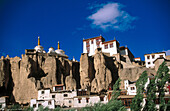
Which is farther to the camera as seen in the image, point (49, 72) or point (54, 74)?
point (49, 72)

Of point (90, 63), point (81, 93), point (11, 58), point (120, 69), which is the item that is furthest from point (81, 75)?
point (11, 58)

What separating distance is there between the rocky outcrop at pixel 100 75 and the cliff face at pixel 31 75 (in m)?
5.85

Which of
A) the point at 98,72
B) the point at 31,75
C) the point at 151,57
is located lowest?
the point at 31,75

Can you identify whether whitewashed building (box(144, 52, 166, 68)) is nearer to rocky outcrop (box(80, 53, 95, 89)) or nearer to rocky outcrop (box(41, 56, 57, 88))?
rocky outcrop (box(80, 53, 95, 89))

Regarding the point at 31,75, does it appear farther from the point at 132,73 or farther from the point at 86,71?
the point at 132,73

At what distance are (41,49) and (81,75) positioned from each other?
911 inches

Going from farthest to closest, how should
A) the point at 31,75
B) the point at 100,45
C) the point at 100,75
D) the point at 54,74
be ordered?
1. the point at 100,45
2. the point at 54,74
3. the point at 31,75
4. the point at 100,75

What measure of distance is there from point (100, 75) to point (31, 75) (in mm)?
20283

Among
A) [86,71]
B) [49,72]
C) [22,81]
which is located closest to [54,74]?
[49,72]

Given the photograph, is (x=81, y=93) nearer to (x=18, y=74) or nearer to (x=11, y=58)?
(x=18, y=74)

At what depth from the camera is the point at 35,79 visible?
6569 cm

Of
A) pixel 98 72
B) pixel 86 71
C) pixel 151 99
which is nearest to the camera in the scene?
pixel 151 99

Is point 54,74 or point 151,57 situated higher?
point 151,57

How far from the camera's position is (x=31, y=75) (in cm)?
6738
